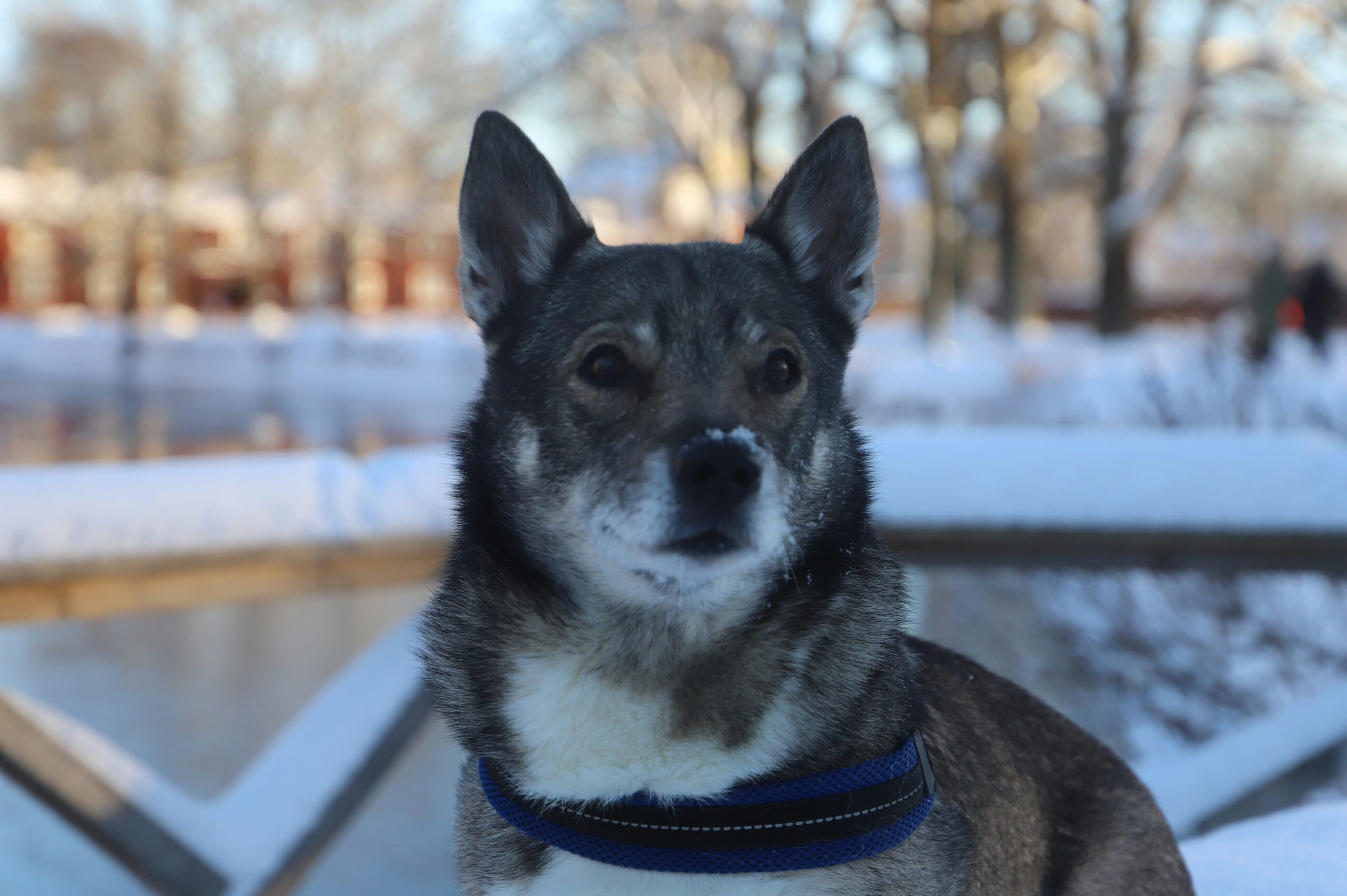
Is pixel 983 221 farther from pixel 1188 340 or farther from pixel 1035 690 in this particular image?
pixel 1035 690

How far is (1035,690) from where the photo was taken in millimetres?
5449

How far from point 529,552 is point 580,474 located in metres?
0.16

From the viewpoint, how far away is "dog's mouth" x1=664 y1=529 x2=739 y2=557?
6.28 ft

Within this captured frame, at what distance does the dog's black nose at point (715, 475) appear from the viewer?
1892 mm

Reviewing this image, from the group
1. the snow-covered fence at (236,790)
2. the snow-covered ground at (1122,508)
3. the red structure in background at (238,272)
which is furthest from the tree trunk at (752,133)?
the snow-covered fence at (236,790)

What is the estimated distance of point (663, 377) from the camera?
2.13m

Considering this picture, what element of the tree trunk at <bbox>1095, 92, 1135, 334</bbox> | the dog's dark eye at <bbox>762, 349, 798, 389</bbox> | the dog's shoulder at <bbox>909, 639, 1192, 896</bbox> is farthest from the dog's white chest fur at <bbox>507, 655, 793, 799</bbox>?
the tree trunk at <bbox>1095, 92, 1135, 334</bbox>

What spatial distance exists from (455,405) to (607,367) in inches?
669

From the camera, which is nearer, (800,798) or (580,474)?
(800,798)

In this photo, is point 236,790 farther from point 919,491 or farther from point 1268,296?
point 1268,296

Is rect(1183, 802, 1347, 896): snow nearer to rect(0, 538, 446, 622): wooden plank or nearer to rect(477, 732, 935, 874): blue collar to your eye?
rect(477, 732, 935, 874): blue collar

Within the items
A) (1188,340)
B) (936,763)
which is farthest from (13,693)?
(1188,340)

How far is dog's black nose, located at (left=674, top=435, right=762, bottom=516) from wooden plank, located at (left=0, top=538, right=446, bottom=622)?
2007mm

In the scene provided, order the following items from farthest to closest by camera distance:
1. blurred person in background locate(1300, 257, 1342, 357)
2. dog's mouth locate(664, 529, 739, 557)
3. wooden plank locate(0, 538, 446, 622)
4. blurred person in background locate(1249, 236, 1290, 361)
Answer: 1. blurred person in background locate(1300, 257, 1342, 357)
2. blurred person in background locate(1249, 236, 1290, 361)
3. wooden plank locate(0, 538, 446, 622)
4. dog's mouth locate(664, 529, 739, 557)
